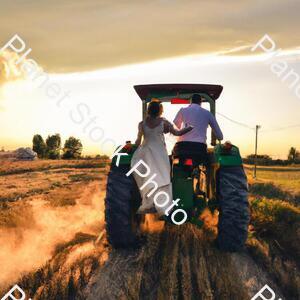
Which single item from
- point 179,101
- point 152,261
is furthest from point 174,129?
point 152,261

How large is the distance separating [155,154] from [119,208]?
0.91 metres

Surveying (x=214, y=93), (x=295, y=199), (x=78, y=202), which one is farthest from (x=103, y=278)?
(x=295, y=199)

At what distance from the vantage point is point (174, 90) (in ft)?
27.5

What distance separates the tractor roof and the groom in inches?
28.0

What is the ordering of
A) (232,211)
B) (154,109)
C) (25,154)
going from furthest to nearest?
1. (25,154)
2. (232,211)
3. (154,109)

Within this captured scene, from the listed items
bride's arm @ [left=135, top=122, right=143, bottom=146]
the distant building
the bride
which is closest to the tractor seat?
the bride

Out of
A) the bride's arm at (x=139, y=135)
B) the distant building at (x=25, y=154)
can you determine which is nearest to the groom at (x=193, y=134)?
the bride's arm at (x=139, y=135)

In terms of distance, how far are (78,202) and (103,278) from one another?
7063mm

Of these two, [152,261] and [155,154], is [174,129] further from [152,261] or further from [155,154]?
[152,261]

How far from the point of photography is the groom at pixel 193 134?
24.5 feet

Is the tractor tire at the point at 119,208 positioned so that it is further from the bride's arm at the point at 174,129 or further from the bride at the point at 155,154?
the bride's arm at the point at 174,129

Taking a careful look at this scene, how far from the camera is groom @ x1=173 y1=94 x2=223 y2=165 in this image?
7469 mm

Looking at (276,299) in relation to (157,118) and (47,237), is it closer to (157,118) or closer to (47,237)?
(157,118)

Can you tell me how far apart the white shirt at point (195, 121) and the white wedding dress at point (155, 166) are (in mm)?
456
